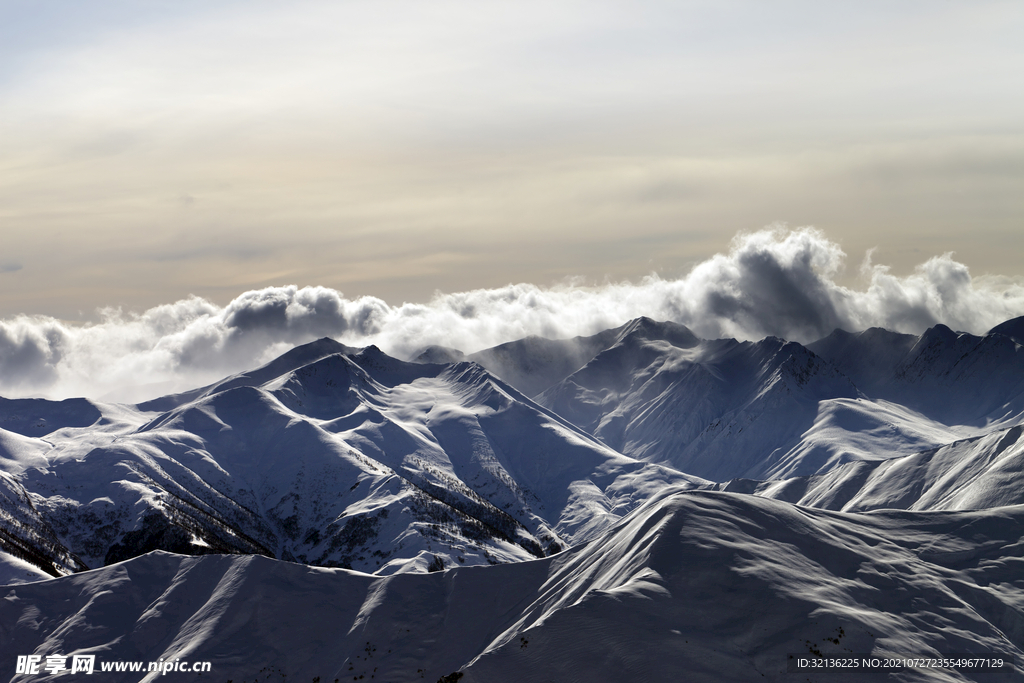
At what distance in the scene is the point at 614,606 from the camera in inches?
3241

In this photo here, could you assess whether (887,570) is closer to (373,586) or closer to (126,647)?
(373,586)

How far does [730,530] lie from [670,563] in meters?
10.8

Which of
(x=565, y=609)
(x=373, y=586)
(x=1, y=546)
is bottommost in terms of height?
(x=1, y=546)

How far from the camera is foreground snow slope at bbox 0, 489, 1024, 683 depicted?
78.2 m

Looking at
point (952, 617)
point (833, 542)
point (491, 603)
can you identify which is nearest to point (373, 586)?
point (491, 603)

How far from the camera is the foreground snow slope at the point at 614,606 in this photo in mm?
78250

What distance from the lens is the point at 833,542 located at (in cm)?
10025

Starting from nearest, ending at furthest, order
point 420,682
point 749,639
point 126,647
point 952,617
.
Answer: point 749,639
point 952,617
point 420,682
point 126,647

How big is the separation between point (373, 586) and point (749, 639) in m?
55.8

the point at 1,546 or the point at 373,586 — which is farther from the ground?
the point at 373,586

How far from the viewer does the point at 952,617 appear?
87.7 m

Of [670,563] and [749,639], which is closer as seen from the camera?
[749,639]

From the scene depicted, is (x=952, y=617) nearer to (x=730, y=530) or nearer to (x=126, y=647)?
(x=730, y=530)

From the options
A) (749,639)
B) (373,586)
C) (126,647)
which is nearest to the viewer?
(749,639)
